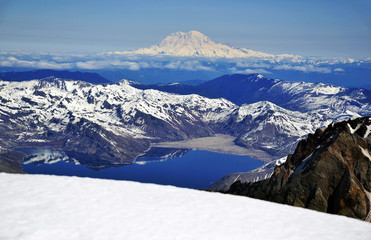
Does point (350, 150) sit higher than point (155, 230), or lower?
lower

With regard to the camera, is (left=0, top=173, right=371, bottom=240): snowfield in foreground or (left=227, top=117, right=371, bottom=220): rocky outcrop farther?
(left=227, top=117, right=371, bottom=220): rocky outcrop

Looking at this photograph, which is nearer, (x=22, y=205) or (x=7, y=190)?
(x=22, y=205)

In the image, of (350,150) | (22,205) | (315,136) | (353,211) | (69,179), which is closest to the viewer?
(22,205)

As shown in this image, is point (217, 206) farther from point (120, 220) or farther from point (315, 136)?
point (315, 136)

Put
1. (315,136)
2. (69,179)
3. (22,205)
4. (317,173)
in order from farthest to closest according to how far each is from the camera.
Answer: (315,136)
(317,173)
(69,179)
(22,205)

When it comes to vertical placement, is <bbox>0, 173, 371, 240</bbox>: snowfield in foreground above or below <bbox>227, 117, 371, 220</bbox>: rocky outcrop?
above

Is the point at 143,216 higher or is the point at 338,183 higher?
→ the point at 143,216

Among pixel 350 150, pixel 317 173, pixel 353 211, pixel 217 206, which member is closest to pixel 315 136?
pixel 350 150

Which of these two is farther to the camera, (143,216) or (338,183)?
(338,183)
